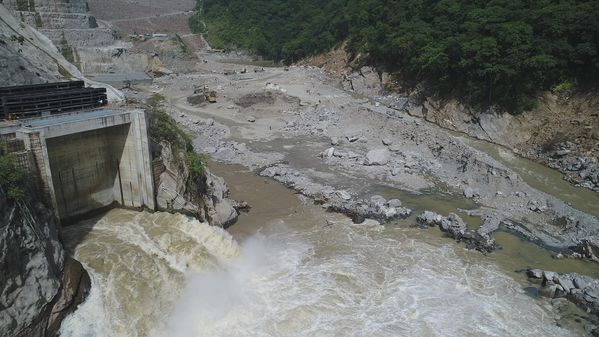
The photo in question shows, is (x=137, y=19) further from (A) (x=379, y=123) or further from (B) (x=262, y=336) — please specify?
(B) (x=262, y=336)

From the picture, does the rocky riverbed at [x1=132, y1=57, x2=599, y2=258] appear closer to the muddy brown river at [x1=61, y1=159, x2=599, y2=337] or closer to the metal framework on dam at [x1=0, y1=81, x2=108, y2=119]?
the muddy brown river at [x1=61, y1=159, x2=599, y2=337]

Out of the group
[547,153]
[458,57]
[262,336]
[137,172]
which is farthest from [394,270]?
[458,57]

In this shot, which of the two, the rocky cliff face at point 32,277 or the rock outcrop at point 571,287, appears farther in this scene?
the rock outcrop at point 571,287

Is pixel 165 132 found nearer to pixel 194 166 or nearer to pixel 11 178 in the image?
pixel 194 166

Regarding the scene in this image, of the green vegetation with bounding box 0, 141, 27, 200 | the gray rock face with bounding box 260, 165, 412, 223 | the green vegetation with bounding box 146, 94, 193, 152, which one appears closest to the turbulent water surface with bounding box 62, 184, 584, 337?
the gray rock face with bounding box 260, 165, 412, 223

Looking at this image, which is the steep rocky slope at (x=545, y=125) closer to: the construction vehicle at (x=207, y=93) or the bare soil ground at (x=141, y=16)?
the construction vehicle at (x=207, y=93)

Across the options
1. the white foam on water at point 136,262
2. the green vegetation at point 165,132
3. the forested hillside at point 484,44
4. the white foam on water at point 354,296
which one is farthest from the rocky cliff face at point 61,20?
the forested hillside at point 484,44

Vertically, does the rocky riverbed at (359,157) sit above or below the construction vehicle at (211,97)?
below
